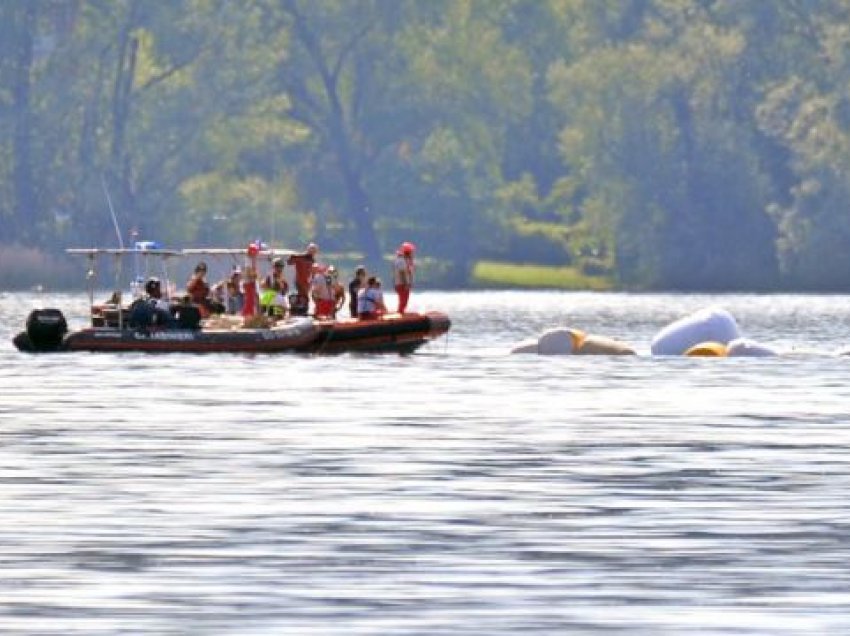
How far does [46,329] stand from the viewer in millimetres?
62531

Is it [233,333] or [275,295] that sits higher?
[275,295]

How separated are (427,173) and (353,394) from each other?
108 m

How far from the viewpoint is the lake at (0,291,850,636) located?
22.9 meters

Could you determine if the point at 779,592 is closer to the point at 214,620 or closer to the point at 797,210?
the point at 214,620

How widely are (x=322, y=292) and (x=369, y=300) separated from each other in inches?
36.4

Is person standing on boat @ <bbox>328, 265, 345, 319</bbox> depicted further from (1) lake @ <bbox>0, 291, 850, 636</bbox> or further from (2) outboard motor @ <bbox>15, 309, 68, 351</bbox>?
(1) lake @ <bbox>0, 291, 850, 636</bbox>

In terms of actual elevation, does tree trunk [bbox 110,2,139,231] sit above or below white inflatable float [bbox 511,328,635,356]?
above

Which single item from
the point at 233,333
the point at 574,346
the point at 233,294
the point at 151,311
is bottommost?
the point at 574,346

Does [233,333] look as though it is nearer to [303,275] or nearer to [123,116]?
[303,275]

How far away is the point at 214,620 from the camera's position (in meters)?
22.2

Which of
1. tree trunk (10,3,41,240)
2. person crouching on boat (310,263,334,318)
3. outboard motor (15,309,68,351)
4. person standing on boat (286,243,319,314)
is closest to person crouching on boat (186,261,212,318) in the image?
person standing on boat (286,243,319,314)

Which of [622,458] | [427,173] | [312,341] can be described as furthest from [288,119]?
[622,458]

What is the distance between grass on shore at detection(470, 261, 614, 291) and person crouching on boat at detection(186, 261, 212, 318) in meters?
86.6

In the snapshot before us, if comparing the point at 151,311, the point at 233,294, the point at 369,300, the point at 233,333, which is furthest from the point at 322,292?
the point at 151,311
